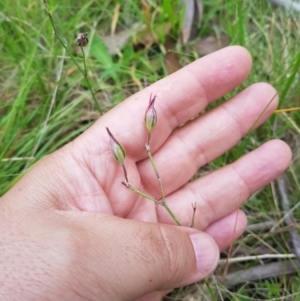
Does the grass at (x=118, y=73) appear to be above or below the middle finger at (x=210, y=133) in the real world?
above

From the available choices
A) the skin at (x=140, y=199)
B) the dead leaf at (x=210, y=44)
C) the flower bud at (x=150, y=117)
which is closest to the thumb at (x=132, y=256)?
the skin at (x=140, y=199)

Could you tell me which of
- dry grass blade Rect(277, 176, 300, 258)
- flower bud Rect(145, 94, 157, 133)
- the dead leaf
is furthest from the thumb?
the dead leaf

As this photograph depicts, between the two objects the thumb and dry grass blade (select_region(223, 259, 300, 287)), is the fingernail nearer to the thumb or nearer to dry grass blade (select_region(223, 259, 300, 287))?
the thumb

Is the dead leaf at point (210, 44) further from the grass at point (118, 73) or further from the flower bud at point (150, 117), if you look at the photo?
the flower bud at point (150, 117)

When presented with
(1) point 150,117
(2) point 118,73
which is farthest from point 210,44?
(1) point 150,117

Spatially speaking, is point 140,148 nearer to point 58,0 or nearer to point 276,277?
point 276,277

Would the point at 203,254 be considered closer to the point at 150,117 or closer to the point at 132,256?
the point at 132,256
